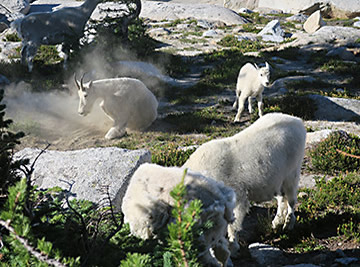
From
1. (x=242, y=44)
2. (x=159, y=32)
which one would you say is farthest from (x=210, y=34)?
(x=242, y=44)

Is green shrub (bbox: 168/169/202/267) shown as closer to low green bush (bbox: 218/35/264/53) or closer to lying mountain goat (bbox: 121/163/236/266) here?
lying mountain goat (bbox: 121/163/236/266)

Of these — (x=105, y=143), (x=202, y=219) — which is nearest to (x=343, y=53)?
(x=105, y=143)

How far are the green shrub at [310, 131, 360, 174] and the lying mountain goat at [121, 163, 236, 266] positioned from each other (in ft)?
16.8

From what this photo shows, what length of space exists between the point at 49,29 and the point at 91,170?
12.7 metres

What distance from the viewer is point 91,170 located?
21.1ft

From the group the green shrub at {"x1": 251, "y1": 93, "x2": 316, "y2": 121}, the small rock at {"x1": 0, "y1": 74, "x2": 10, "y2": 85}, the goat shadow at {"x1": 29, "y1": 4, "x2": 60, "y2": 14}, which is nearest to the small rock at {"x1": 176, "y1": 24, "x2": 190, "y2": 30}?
the goat shadow at {"x1": 29, "y1": 4, "x2": 60, "y2": 14}

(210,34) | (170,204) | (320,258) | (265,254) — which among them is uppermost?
(170,204)

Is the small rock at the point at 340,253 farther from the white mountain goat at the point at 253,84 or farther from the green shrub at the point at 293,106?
the green shrub at the point at 293,106

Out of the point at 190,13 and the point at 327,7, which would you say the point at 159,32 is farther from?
the point at 327,7

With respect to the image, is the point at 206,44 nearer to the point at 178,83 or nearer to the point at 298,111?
the point at 178,83

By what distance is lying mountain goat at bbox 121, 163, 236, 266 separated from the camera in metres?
3.23

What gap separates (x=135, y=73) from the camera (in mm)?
16797

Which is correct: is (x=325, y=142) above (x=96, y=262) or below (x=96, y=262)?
below

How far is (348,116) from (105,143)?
8.28 m
